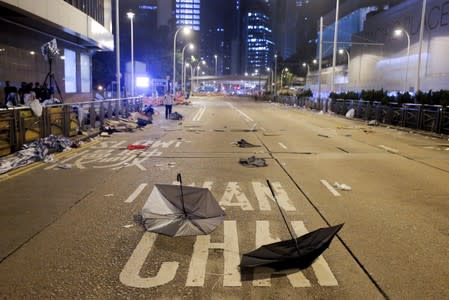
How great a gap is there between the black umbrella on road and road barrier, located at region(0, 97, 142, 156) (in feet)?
30.3

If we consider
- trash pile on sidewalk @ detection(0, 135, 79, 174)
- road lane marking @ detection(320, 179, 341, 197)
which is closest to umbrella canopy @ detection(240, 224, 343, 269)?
road lane marking @ detection(320, 179, 341, 197)

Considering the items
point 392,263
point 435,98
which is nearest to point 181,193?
point 392,263

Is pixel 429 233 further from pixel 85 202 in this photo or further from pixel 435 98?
pixel 435 98

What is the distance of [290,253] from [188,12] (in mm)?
183396

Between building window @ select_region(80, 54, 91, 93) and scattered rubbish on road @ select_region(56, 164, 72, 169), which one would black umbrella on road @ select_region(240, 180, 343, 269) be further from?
building window @ select_region(80, 54, 91, 93)

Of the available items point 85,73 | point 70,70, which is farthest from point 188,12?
point 70,70

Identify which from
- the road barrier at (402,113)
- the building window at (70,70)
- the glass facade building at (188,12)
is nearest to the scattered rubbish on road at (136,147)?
the road barrier at (402,113)

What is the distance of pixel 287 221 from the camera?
6.79 metres

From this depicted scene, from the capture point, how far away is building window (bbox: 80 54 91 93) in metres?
39.3

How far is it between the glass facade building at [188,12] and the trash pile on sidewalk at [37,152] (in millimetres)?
167270

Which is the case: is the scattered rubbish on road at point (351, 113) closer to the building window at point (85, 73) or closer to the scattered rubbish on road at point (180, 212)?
the building window at point (85, 73)

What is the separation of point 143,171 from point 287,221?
16.4 feet

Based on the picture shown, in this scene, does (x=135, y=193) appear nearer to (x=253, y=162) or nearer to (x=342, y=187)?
(x=342, y=187)

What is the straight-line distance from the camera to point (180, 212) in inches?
256
